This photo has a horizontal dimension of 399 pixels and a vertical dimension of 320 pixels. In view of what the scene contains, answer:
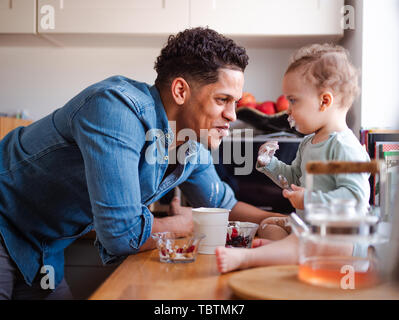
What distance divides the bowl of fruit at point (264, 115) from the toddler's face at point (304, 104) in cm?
112

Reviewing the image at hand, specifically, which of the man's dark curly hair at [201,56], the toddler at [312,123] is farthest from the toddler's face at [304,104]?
the man's dark curly hair at [201,56]

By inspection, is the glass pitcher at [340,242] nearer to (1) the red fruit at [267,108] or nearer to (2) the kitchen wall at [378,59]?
(2) the kitchen wall at [378,59]

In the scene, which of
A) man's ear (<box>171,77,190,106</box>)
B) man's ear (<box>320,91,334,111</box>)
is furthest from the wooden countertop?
man's ear (<box>171,77,190,106</box>)

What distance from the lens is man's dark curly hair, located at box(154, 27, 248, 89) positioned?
2.52ft

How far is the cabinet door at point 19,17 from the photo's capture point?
78.4 inches

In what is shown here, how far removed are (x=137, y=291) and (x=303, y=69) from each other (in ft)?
1.05

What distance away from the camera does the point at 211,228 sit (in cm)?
62

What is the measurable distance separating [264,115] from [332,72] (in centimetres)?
128

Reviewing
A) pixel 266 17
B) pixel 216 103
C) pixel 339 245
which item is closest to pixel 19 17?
pixel 266 17

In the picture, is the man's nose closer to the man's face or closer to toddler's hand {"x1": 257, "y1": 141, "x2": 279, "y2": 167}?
the man's face

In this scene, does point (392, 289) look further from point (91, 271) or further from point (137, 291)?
point (91, 271)

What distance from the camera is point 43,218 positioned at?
87cm

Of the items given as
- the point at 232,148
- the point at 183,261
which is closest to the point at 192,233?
the point at 183,261
